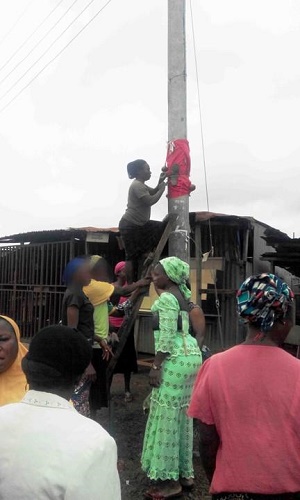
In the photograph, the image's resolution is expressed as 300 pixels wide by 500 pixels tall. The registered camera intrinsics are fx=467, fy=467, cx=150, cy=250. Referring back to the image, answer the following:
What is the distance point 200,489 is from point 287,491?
2241 mm

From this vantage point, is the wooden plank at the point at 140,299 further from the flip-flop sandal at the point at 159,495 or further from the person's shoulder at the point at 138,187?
the flip-flop sandal at the point at 159,495

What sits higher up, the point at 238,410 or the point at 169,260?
the point at 169,260

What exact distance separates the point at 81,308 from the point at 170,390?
98 cm

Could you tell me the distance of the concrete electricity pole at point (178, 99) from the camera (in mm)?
4145

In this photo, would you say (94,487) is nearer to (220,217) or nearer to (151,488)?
(151,488)

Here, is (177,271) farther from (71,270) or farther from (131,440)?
(131,440)

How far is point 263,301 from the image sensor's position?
1.89 meters

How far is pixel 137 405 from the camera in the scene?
617cm

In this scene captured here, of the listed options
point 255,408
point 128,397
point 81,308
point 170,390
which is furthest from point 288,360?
point 128,397

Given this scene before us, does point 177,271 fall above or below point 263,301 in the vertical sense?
above

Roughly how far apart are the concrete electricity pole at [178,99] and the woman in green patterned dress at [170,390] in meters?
0.55

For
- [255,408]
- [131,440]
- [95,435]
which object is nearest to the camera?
[95,435]

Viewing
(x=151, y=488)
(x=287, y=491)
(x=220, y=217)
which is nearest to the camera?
(x=287, y=491)

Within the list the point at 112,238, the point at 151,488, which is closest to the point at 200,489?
the point at 151,488
